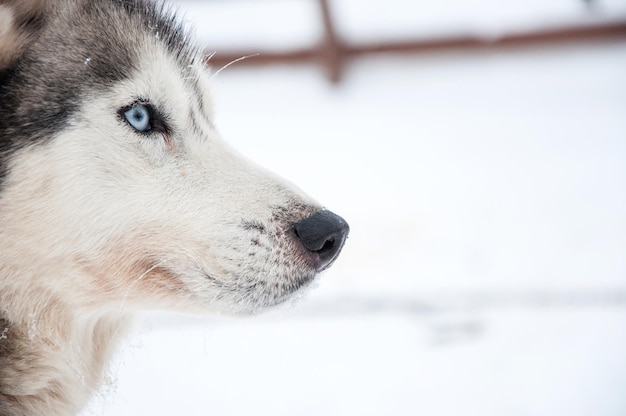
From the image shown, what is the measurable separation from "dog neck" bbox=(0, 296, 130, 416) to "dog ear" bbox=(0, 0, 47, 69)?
1.98 ft

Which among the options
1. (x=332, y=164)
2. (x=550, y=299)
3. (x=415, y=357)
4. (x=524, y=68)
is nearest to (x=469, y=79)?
(x=524, y=68)

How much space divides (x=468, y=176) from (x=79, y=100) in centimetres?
403

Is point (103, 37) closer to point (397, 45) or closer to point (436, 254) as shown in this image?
point (436, 254)

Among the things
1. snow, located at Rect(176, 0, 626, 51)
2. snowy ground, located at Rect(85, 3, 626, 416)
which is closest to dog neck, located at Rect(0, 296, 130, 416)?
snowy ground, located at Rect(85, 3, 626, 416)

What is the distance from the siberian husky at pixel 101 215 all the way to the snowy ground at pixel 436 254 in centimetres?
23

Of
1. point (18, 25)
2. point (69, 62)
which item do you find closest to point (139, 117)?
point (69, 62)

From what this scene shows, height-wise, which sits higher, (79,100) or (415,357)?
(415,357)

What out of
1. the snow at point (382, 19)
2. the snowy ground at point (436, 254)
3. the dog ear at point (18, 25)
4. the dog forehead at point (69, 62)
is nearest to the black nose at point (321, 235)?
the snowy ground at point (436, 254)

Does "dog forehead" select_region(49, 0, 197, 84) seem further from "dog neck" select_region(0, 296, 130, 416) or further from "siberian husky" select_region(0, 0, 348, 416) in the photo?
"dog neck" select_region(0, 296, 130, 416)

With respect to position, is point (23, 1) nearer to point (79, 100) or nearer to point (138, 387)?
point (79, 100)

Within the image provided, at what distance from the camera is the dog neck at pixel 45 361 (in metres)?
1.67

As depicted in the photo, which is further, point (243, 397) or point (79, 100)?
point (243, 397)

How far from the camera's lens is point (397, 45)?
5914mm

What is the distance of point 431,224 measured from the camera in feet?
16.0
